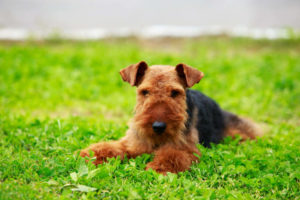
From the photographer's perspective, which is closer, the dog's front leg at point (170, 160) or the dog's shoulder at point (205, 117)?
the dog's front leg at point (170, 160)

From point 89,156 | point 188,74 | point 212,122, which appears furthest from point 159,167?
point 212,122

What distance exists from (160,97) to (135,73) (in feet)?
1.88

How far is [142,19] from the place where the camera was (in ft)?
38.0

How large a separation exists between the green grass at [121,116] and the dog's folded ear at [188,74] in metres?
0.94

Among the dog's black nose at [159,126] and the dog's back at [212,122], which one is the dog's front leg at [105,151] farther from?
the dog's back at [212,122]

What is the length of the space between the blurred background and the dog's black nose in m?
7.68

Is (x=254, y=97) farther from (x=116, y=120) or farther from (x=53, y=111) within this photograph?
(x=53, y=111)

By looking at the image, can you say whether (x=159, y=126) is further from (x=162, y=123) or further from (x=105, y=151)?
(x=105, y=151)

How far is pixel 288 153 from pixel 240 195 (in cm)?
124

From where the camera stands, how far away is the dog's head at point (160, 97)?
319 centimetres

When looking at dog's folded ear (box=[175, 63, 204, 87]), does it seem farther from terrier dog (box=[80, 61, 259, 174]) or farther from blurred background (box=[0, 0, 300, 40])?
blurred background (box=[0, 0, 300, 40])

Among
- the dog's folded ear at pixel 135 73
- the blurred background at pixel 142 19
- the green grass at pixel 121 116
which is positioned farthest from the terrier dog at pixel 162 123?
the blurred background at pixel 142 19

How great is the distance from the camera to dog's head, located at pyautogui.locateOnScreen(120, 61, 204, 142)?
3.19m

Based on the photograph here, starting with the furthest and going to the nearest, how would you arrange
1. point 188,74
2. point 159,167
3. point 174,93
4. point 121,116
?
point 121,116 < point 188,74 < point 174,93 < point 159,167
